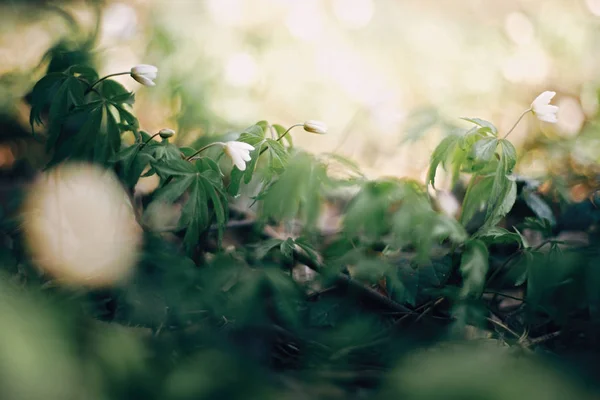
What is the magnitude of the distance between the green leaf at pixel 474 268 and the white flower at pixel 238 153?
42 centimetres

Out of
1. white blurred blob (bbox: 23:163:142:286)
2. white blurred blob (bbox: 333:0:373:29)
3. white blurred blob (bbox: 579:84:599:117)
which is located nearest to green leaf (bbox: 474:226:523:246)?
white blurred blob (bbox: 23:163:142:286)

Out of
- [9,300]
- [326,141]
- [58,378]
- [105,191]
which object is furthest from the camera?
[326,141]

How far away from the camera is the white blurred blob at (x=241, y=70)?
2.22 meters

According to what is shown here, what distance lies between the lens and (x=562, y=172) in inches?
62.8

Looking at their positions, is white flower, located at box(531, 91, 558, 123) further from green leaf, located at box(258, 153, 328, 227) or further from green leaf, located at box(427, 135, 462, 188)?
green leaf, located at box(258, 153, 328, 227)

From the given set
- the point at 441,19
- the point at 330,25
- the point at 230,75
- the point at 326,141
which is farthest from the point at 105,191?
the point at 441,19

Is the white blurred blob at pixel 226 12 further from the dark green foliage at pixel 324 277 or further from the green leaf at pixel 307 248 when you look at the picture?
the green leaf at pixel 307 248

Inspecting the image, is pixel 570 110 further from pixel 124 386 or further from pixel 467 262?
pixel 124 386

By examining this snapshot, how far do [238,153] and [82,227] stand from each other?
0.49 metres

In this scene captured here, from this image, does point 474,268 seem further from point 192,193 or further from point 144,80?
point 144,80

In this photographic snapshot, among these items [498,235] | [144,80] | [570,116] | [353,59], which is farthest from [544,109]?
[353,59]

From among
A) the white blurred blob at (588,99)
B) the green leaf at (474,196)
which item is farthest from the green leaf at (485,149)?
the white blurred blob at (588,99)

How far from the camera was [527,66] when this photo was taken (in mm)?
2363

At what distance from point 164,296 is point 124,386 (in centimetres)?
45
